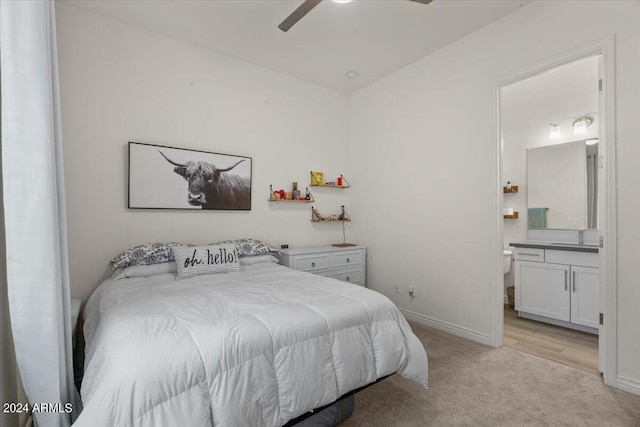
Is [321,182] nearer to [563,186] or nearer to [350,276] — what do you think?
[350,276]

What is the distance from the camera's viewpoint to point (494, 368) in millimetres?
2342

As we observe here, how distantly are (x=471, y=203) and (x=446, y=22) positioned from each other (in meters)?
1.68

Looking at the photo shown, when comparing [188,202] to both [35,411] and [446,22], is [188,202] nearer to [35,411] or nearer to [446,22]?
[35,411]

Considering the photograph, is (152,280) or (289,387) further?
(152,280)

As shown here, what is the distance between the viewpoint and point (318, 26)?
2.81m

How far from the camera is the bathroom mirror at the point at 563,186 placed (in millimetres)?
3434

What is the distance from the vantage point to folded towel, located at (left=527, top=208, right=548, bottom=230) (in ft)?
12.3

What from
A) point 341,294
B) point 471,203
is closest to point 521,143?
point 471,203

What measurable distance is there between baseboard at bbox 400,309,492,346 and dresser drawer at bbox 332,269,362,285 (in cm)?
65

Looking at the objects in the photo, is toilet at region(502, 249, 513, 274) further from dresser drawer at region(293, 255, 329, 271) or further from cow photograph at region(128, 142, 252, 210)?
cow photograph at region(128, 142, 252, 210)

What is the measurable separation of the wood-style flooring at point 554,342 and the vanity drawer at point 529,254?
72 centimetres

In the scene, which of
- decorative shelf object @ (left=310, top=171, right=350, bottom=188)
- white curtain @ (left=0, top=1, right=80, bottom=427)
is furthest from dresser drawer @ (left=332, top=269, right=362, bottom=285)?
white curtain @ (left=0, top=1, right=80, bottom=427)

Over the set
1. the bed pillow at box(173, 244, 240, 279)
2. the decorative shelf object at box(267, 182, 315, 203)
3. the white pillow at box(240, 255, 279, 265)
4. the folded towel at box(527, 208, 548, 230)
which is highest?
the decorative shelf object at box(267, 182, 315, 203)

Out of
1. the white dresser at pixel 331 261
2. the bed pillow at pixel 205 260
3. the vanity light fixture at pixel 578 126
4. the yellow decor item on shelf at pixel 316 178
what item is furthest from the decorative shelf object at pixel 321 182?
the vanity light fixture at pixel 578 126
